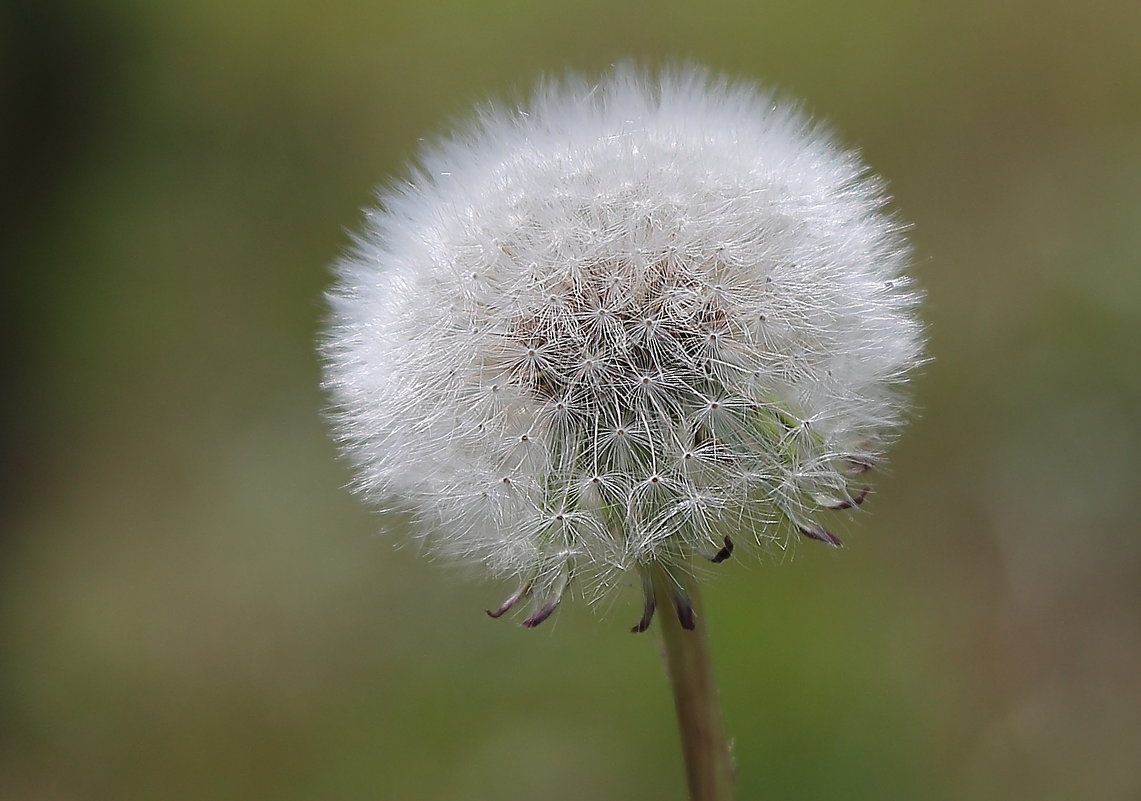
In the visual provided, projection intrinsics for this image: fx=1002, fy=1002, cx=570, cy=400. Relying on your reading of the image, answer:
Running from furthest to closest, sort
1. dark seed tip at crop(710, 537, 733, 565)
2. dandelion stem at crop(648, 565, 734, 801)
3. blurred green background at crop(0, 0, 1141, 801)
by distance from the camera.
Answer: blurred green background at crop(0, 0, 1141, 801) < dandelion stem at crop(648, 565, 734, 801) < dark seed tip at crop(710, 537, 733, 565)

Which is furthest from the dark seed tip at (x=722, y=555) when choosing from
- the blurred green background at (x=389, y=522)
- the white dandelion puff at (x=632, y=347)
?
the blurred green background at (x=389, y=522)

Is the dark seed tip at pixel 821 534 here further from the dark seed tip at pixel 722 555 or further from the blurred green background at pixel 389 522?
the blurred green background at pixel 389 522

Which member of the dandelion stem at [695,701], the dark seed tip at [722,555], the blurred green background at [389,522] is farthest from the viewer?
the blurred green background at [389,522]

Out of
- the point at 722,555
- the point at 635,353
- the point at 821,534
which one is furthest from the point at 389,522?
the point at 821,534

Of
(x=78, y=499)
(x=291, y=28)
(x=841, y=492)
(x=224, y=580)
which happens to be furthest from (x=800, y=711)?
(x=291, y=28)

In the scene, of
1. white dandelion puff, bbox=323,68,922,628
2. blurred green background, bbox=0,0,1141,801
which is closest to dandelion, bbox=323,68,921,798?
white dandelion puff, bbox=323,68,922,628

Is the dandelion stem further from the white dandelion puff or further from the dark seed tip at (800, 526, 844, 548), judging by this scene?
the dark seed tip at (800, 526, 844, 548)
